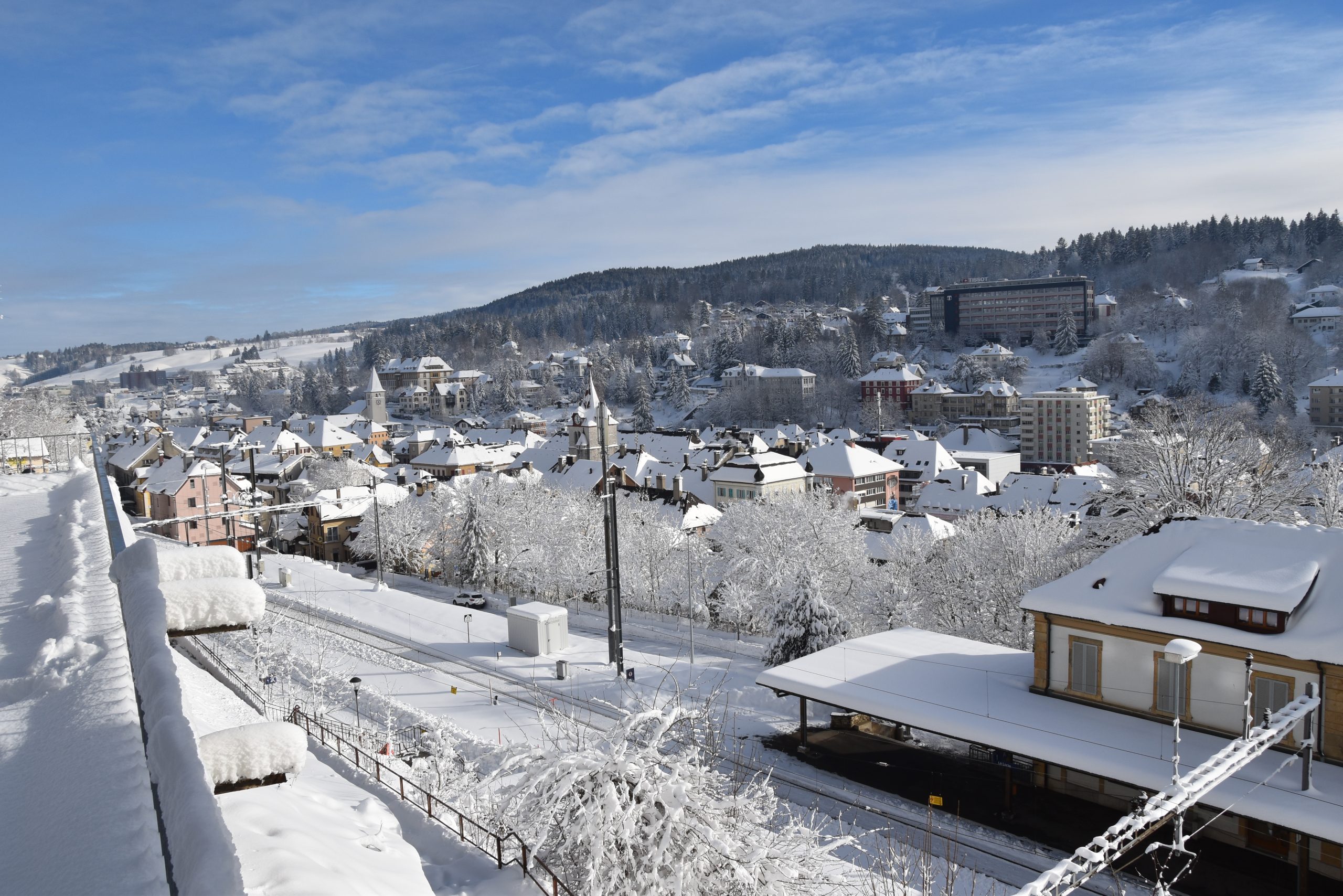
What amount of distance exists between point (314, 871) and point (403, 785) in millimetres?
5692

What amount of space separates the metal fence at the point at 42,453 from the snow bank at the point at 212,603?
35.3 feet

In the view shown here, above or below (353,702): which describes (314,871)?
above

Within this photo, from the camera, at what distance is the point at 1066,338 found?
119m

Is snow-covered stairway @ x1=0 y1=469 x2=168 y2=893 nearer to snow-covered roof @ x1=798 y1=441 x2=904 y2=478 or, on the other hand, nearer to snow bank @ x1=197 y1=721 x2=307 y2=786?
snow bank @ x1=197 y1=721 x2=307 y2=786

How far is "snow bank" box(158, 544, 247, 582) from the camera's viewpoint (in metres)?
4.04

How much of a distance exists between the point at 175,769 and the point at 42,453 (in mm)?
20284

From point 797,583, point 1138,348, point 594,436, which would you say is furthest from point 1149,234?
point 797,583

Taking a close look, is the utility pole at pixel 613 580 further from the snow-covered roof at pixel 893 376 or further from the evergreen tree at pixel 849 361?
the evergreen tree at pixel 849 361

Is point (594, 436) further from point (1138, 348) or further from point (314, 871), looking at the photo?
point (1138, 348)

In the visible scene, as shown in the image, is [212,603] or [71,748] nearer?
[71,748]

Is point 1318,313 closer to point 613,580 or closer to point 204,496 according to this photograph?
point 613,580

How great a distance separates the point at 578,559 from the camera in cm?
3641

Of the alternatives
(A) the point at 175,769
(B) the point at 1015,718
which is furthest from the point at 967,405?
(A) the point at 175,769

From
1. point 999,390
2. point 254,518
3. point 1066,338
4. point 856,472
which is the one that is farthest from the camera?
point 1066,338
